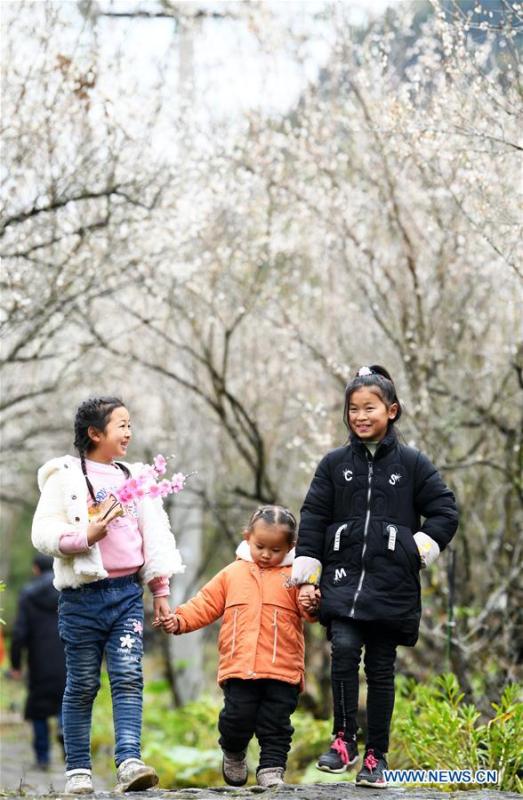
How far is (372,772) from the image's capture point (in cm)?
519

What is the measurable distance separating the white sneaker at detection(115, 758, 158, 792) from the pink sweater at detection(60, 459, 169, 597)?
75 centimetres

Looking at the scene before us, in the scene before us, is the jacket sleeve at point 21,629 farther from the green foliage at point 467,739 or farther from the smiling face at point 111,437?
the smiling face at point 111,437

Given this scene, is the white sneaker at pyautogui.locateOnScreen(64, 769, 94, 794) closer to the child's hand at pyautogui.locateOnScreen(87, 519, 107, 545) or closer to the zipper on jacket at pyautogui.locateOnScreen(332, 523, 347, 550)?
the child's hand at pyautogui.locateOnScreen(87, 519, 107, 545)

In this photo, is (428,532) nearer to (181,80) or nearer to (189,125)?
(189,125)

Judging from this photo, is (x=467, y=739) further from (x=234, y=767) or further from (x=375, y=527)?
(x=375, y=527)

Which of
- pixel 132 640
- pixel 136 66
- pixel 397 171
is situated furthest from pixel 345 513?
pixel 136 66

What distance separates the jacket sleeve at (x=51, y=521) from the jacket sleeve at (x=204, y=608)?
67 cm

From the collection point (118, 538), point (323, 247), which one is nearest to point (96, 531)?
point (118, 538)

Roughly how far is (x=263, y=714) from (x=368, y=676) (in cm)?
51

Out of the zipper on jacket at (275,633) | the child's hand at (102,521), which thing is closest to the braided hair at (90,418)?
the child's hand at (102,521)

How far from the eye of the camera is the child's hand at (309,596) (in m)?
5.22

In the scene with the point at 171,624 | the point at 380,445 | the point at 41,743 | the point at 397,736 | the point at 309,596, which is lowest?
the point at 41,743

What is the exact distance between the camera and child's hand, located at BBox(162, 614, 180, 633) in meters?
5.36

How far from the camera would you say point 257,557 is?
18.0ft
